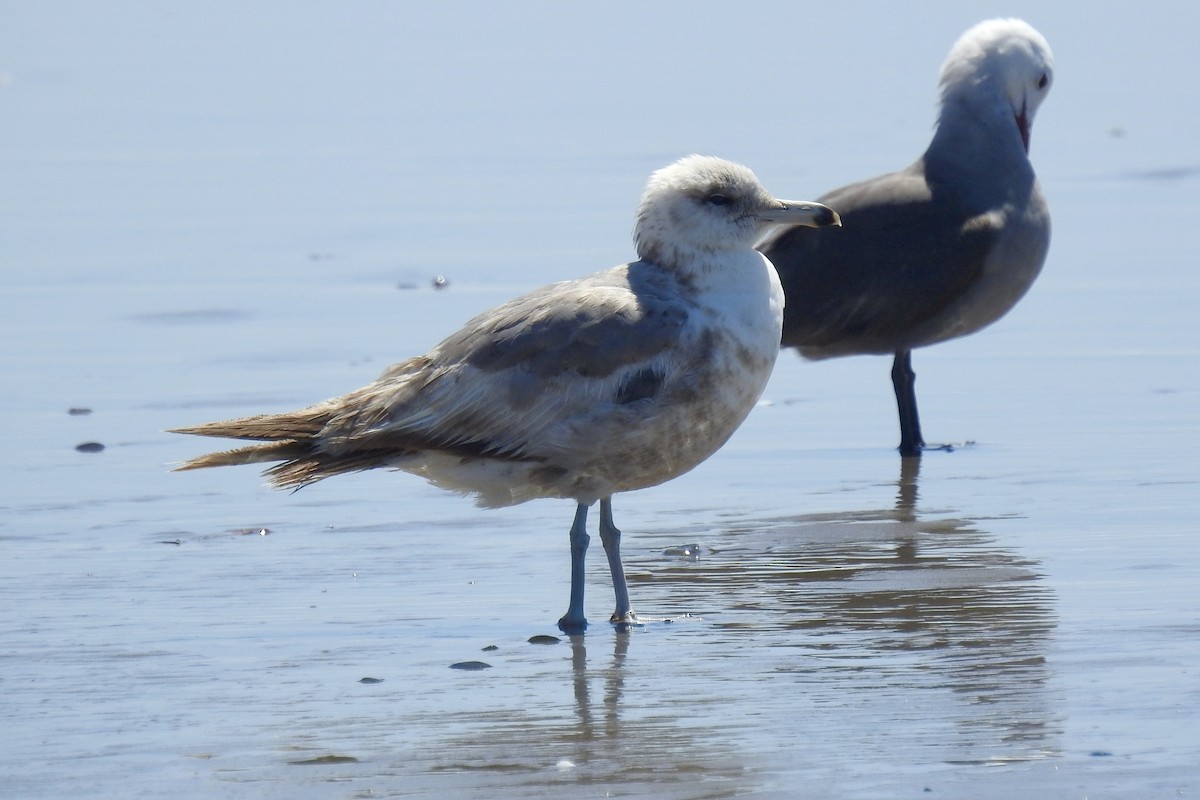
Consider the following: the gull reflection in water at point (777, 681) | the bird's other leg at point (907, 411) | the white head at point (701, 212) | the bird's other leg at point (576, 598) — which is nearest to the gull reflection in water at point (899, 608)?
the gull reflection in water at point (777, 681)

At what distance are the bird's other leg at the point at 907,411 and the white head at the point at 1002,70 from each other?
1.42 meters

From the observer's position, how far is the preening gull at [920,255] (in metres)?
9.13

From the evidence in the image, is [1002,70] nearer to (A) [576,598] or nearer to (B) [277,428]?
(A) [576,598]

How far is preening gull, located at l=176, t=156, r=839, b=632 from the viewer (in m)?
6.05

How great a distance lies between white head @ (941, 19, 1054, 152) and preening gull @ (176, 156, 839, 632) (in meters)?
3.59

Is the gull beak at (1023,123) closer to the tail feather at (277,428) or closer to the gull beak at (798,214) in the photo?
the gull beak at (798,214)

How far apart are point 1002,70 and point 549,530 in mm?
3708

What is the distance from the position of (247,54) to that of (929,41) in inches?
284

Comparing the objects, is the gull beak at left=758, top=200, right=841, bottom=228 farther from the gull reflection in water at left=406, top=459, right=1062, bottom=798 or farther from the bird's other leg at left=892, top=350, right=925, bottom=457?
the bird's other leg at left=892, top=350, right=925, bottom=457

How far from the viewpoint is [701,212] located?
6.30 metres

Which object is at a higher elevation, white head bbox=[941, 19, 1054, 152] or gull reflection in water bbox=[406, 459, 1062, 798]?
white head bbox=[941, 19, 1054, 152]

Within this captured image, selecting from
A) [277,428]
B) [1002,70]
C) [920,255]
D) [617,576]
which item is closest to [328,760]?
[617,576]

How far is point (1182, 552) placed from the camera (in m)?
6.75

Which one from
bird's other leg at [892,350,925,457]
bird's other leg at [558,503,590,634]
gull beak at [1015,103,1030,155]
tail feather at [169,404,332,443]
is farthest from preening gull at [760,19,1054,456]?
tail feather at [169,404,332,443]
